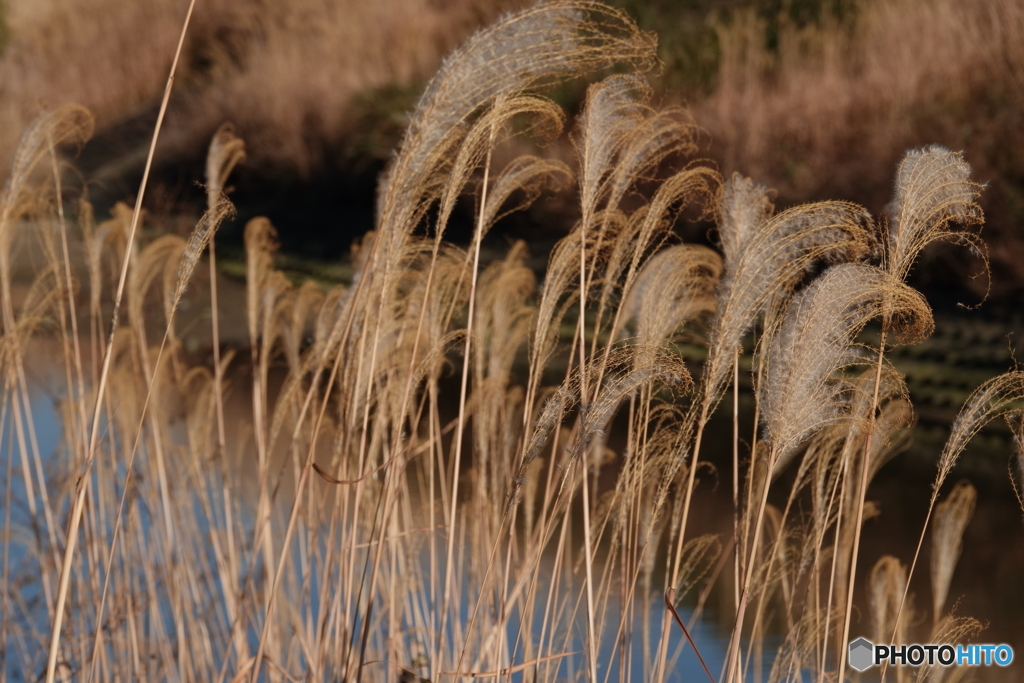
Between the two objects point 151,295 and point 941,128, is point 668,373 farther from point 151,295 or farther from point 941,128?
point 151,295

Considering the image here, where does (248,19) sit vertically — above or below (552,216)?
above

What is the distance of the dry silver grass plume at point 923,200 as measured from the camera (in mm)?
1365

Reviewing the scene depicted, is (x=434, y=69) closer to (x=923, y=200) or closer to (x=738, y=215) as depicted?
(x=738, y=215)

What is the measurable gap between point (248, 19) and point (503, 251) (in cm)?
752

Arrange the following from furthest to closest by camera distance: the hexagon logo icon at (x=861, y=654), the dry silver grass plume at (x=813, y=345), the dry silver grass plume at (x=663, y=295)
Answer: the hexagon logo icon at (x=861, y=654) < the dry silver grass plume at (x=663, y=295) < the dry silver grass plume at (x=813, y=345)

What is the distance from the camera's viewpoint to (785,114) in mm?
7105

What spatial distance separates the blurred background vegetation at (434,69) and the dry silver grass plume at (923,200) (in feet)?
4.26

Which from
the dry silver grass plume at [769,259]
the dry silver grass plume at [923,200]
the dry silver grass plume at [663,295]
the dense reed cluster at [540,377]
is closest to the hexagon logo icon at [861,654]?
the dense reed cluster at [540,377]

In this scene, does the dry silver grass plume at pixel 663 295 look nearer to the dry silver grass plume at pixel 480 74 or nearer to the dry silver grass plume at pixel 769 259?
the dry silver grass plume at pixel 769 259

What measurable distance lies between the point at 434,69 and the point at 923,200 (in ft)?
31.1

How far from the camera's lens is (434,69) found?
34.3 ft

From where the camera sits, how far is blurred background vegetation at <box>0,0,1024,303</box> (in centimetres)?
646

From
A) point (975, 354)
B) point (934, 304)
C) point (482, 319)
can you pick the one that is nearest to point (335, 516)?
point (482, 319)

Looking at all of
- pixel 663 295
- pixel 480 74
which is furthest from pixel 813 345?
pixel 480 74
